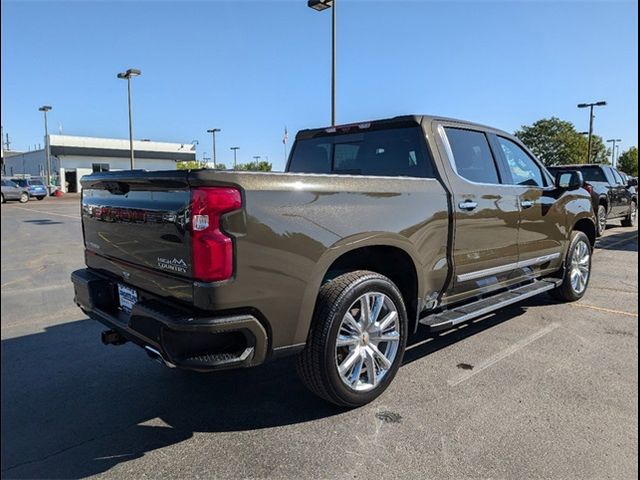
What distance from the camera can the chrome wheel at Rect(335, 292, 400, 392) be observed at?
10.5 ft

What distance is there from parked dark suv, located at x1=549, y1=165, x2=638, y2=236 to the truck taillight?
1068 centimetres

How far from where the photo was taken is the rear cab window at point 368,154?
13.2 feet

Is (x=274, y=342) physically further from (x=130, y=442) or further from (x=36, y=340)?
(x=36, y=340)

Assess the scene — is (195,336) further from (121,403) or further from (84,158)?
(84,158)

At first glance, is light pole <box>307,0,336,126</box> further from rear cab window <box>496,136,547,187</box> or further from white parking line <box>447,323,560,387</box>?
white parking line <box>447,323,560,387</box>

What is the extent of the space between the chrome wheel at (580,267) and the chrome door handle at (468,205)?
246 centimetres

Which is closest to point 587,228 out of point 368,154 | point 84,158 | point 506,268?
point 506,268

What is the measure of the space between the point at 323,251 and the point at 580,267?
4.50m

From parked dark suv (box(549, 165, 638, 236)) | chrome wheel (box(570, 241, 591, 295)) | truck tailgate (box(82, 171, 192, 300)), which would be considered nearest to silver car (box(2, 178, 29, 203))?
parked dark suv (box(549, 165, 638, 236))

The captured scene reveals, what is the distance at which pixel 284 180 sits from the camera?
2777 mm

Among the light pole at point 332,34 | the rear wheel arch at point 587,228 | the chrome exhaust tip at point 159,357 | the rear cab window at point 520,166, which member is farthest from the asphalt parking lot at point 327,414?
the light pole at point 332,34

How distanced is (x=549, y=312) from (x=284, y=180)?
4.10 meters

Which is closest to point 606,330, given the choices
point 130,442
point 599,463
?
point 599,463

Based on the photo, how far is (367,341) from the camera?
3.32 m
